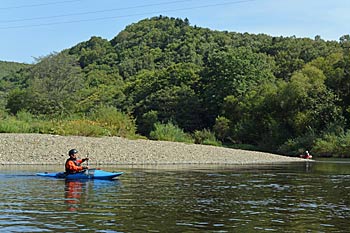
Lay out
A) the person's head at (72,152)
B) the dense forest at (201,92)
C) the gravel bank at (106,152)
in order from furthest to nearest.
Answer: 1. the dense forest at (201,92)
2. the gravel bank at (106,152)
3. the person's head at (72,152)

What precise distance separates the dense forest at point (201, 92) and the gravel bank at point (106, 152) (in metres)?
3.83

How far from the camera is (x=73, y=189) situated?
1997 centimetres

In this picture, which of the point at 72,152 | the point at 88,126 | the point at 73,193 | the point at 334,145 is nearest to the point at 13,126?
the point at 88,126

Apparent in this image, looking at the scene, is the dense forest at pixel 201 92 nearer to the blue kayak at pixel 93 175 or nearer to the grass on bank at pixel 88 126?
the grass on bank at pixel 88 126

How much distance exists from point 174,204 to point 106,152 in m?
20.1

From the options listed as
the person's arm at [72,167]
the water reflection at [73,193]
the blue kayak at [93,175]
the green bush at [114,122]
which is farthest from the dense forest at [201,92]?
the water reflection at [73,193]

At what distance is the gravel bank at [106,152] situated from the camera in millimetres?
33062

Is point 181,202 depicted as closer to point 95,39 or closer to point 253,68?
point 253,68

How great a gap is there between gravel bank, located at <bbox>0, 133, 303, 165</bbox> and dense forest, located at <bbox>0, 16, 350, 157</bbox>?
3.83m

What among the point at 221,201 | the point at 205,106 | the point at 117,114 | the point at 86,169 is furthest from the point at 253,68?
the point at 221,201

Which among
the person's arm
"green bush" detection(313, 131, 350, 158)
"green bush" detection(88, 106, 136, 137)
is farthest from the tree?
the person's arm

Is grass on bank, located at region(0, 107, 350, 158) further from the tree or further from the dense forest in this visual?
the tree

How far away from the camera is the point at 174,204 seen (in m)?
16.0

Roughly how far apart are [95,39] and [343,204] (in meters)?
109
